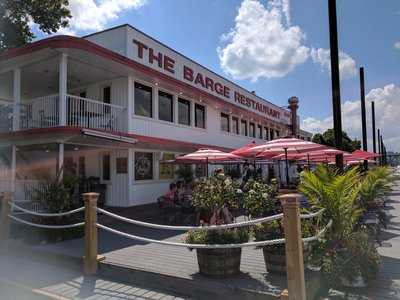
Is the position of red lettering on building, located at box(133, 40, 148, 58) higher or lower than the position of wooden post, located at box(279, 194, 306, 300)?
higher

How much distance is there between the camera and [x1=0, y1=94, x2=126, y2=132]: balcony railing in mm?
11930

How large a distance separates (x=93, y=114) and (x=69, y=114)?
3.50 feet

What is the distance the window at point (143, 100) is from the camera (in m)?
14.4

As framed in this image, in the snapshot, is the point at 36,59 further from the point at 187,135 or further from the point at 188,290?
the point at 188,290

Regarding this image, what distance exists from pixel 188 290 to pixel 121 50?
1134 centimetres

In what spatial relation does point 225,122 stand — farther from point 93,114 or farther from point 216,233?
point 216,233

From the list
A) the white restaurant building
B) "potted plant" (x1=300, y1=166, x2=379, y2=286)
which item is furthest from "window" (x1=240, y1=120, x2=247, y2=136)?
"potted plant" (x1=300, y1=166, x2=379, y2=286)

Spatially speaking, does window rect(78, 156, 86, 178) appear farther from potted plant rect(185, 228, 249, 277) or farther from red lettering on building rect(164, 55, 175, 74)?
potted plant rect(185, 228, 249, 277)

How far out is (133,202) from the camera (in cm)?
1350

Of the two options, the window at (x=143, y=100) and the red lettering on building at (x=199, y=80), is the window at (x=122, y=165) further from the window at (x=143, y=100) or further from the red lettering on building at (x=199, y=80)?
the red lettering on building at (x=199, y=80)

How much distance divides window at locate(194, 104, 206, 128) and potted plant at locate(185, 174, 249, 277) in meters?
12.4

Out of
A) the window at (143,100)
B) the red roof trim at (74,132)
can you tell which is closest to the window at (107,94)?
the window at (143,100)

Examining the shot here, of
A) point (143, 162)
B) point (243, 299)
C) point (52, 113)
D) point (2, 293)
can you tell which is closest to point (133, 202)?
point (143, 162)

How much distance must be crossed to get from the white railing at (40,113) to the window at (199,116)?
7.76 m
